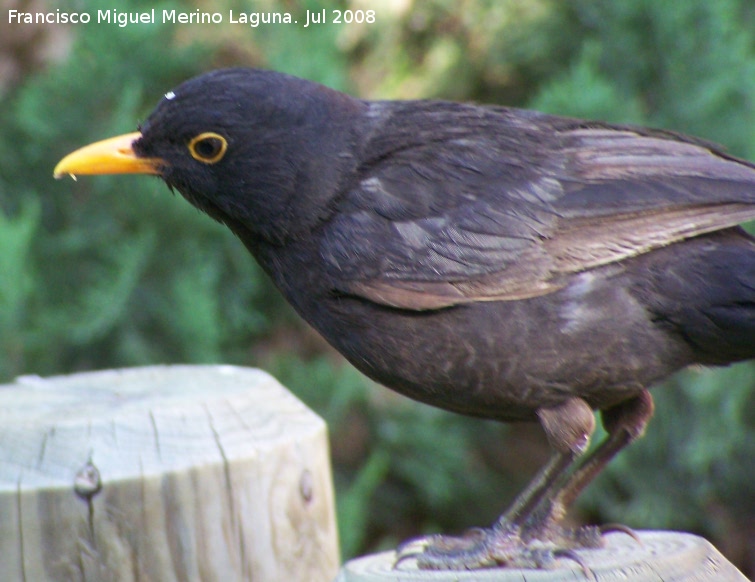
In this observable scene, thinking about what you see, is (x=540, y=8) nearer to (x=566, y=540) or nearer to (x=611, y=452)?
(x=611, y=452)

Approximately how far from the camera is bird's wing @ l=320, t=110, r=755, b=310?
3.31 metres

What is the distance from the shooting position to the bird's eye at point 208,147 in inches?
138

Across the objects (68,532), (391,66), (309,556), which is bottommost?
(309,556)

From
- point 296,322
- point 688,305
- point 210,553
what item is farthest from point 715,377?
point 210,553

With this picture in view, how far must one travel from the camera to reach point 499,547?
3.36m

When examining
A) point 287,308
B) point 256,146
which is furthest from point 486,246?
point 287,308

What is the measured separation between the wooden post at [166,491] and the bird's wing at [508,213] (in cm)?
57

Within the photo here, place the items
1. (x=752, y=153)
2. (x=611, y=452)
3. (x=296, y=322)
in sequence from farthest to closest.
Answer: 1. (x=296, y=322)
2. (x=752, y=153)
3. (x=611, y=452)

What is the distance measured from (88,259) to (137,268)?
0.44 meters

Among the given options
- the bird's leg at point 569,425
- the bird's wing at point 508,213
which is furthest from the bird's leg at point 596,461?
the bird's wing at point 508,213

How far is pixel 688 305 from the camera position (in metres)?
3.33

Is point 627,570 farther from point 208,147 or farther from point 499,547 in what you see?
point 208,147

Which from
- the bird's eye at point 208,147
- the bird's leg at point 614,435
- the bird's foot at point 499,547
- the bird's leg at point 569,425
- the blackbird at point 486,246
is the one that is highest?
the bird's eye at point 208,147

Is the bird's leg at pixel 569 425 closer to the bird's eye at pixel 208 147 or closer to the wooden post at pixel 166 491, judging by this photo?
the wooden post at pixel 166 491
